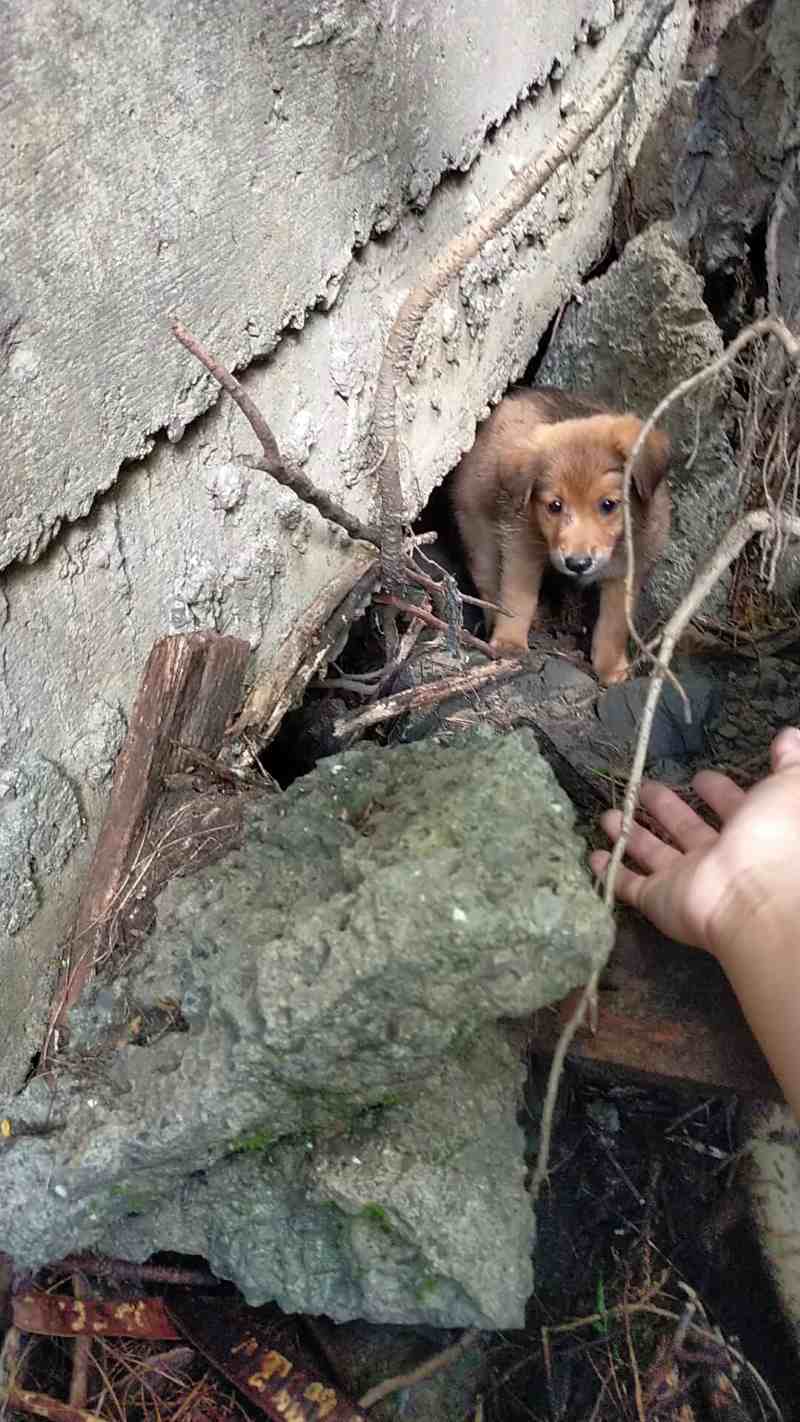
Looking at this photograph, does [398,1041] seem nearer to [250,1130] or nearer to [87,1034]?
[250,1130]

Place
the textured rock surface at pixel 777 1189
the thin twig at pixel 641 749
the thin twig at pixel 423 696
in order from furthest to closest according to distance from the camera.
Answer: the thin twig at pixel 423 696 < the textured rock surface at pixel 777 1189 < the thin twig at pixel 641 749

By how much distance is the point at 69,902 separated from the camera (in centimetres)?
156

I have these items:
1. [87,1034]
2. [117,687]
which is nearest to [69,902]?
[87,1034]

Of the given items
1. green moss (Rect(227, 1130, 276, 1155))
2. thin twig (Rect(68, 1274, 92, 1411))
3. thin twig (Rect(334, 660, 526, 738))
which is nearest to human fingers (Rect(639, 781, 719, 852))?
thin twig (Rect(334, 660, 526, 738))

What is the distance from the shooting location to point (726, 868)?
1.34 meters

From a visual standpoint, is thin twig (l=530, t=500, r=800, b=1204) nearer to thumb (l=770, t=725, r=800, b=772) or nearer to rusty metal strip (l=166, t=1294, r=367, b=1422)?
thumb (l=770, t=725, r=800, b=772)

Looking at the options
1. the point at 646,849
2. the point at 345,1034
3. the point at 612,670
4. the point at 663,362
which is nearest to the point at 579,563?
the point at 612,670

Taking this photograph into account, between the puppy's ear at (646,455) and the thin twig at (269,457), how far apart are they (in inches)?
34.6

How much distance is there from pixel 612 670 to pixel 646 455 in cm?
64

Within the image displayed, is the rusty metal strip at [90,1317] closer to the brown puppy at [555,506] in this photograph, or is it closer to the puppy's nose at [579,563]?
the brown puppy at [555,506]

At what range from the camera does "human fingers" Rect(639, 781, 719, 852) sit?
1.60 m

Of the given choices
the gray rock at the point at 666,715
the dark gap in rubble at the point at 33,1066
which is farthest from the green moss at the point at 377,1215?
the gray rock at the point at 666,715

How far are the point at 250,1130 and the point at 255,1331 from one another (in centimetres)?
50

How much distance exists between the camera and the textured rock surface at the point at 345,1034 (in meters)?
1.12
